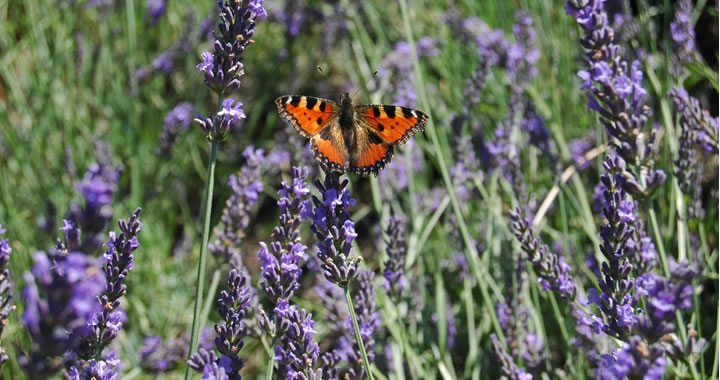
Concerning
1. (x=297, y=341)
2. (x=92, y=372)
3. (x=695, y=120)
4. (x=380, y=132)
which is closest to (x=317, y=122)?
(x=380, y=132)

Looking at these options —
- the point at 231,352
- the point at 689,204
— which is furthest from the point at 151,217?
the point at 689,204

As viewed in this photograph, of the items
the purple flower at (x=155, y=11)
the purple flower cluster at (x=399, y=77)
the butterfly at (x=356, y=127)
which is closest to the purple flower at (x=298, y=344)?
the butterfly at (x=356, y=127)

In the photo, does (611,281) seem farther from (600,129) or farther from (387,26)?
(387,26)

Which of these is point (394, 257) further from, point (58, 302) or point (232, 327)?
point (58, 302)

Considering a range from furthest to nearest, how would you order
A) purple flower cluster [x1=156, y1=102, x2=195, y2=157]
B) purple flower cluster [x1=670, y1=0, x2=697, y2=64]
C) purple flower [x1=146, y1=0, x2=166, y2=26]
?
purple flower [x1=146, y1=0, x2=166, y2=26] < purple flower cluster [x1=156, y1=102, x2=195, y2=157] < purple flower cluster [x1=670, y1=0, x2=697, y2=64]

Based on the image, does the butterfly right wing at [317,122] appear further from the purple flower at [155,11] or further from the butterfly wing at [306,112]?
the purple flower at [155,11]

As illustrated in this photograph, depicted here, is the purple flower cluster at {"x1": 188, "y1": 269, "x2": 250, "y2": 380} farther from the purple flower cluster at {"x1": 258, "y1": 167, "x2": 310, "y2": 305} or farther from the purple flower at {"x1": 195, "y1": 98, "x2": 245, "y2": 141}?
the purple flower at {"x1": 195, "y1": 98, "x2": 245, "y2": 141}

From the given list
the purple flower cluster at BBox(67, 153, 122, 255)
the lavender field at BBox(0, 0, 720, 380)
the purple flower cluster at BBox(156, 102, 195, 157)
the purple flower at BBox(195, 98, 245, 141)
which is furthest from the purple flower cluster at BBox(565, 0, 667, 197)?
the purple flower cluster at BBox(156, 102, 195, 157)
